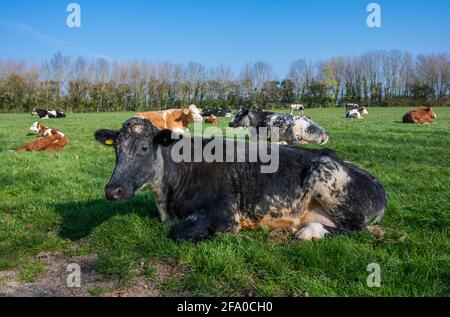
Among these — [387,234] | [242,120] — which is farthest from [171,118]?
[387,234]

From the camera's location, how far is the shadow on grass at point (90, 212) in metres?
6.24

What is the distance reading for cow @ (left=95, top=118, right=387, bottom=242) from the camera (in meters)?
5.49

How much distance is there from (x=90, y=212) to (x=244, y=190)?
2.71 metres

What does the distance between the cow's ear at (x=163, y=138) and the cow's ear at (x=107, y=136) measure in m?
0.57

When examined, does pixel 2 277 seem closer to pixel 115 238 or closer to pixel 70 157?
pixel 115 238

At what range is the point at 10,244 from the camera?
228 inches

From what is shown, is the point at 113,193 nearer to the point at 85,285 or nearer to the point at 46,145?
the point at 85,285

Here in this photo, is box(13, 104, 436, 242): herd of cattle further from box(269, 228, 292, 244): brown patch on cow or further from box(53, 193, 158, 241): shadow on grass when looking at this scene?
box(53, 193, 158, 241): shadow on grass

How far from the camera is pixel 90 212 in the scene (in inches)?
270

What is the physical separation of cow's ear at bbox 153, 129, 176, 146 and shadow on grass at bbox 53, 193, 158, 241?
1.36m

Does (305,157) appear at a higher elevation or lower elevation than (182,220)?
higher

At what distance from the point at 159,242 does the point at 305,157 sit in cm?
246

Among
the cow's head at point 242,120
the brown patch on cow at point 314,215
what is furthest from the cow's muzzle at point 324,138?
the brown patch on cow at point 314,215
